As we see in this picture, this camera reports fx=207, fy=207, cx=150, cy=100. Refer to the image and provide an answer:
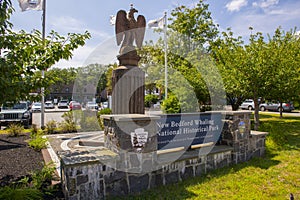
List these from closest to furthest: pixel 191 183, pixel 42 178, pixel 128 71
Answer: pixel 42 178
pixel 191 183
pixel 128 71

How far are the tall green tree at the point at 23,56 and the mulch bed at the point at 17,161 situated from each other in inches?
71.5

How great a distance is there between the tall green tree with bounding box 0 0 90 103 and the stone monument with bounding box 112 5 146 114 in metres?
1.89

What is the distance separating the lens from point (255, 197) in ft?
11.5

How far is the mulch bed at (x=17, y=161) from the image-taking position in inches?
163

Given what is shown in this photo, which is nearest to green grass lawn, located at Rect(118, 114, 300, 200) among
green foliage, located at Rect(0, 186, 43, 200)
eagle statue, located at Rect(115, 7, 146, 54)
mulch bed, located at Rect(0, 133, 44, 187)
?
green foliage, located at Rect(0, 186, 43, 200)

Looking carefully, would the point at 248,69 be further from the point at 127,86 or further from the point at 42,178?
the point at 42,178

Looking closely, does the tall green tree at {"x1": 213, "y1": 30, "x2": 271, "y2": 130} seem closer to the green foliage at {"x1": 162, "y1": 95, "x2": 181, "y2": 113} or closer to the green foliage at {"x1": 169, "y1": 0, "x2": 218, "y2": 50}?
the green foliage at {"x1": 162, "y1": 95, "x2": 181, "y2": 113}

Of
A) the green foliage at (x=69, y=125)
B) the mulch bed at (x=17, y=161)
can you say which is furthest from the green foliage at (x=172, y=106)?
the mulch bed at (x=17, y=161)

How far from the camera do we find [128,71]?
5.70 metres

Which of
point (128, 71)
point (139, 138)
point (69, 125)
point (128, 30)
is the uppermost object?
point (128, 30)

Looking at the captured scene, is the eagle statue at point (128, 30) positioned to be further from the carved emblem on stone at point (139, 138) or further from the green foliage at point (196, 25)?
the green foliage at point (196, 25)

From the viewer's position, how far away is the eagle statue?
5.90 metres

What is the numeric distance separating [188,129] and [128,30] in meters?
3.31

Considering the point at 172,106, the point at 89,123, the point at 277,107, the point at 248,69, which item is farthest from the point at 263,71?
the point at 277,107
